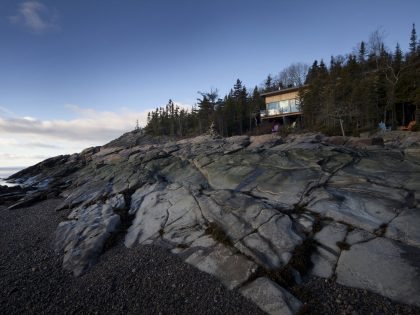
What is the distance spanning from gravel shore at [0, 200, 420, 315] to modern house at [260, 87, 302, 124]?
51.0 m

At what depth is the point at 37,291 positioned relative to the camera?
9523 mm

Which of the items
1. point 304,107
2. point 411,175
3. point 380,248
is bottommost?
point 380,248

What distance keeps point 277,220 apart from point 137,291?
615cm

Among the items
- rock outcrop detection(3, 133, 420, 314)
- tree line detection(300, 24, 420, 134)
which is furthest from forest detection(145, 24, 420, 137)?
rock outcrop detection(3, 133, 420, 314)

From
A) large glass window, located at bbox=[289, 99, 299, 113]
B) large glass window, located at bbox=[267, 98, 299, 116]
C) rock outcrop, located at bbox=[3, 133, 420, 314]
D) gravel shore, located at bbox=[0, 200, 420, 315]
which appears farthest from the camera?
large glass window, located at bbox=[267, 98, 299, 116]

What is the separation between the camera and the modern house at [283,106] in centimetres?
5595

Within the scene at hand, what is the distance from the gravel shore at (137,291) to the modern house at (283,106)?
51.0 metres

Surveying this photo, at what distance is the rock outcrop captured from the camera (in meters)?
8.41

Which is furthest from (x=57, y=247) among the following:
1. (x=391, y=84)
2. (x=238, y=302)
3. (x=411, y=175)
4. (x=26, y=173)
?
(x=26, y=173)

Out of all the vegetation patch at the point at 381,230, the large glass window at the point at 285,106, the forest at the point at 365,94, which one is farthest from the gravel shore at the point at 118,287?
the large glass window at the point at 285,106

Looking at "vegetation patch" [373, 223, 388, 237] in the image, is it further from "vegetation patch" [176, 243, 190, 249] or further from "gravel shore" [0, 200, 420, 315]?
"vegetation patch" [176, 243, 190, 249]

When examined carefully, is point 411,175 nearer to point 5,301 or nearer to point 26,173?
point 5,301

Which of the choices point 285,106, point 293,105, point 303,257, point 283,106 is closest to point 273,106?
Answer: point 283,106

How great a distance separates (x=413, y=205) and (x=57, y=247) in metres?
16.8
